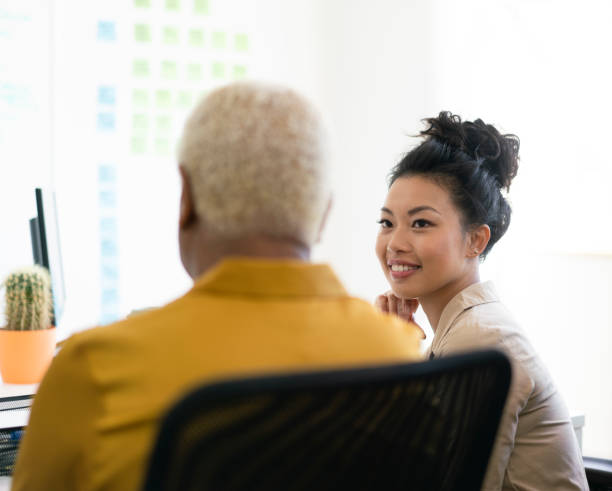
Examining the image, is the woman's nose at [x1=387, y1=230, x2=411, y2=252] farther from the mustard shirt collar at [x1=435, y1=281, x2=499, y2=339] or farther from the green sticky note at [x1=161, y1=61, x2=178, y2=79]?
the green sticky note at [x1=161, y1=61, x2=178, y2=79]

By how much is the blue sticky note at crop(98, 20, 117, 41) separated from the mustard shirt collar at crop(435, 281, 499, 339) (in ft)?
7.97

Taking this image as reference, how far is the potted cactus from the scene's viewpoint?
185 centimetres

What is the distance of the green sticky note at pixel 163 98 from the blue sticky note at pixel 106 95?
226 millimetres

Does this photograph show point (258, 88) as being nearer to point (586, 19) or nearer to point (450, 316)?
point (450, 316)

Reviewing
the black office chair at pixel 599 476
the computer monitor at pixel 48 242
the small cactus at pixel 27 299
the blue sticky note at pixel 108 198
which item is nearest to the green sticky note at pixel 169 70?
the blue sticky note at pixel 108 198

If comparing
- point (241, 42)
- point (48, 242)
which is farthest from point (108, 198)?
point (48, 242)

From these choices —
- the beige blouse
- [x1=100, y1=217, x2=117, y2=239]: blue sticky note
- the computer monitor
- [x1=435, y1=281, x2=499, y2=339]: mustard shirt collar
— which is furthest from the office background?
the beige blouse

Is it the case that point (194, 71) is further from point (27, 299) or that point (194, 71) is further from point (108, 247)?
point (27, 299)

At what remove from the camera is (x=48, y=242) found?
2.06 metres

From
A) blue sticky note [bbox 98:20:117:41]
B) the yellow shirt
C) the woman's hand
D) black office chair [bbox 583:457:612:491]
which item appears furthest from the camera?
blue sticky note [bbox 98:20:117:41]

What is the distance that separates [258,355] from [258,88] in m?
0.32

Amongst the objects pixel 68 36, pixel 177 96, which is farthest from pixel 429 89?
pixel 68 36

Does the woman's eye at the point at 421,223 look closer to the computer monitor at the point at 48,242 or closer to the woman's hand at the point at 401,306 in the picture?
the woman's hand at the point at 401,306

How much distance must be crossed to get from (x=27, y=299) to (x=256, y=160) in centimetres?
123
